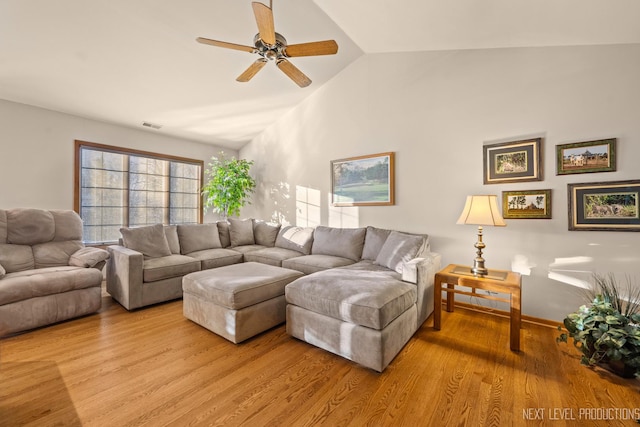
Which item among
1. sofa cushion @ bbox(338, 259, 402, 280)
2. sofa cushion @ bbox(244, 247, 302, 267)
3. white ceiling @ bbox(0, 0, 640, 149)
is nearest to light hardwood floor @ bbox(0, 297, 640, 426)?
sofa cushion @ bbox(338, 259, 402, 280)

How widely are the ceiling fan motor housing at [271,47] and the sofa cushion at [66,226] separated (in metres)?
3.11

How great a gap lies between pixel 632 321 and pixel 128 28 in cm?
491

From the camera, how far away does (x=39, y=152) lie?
3549 mm

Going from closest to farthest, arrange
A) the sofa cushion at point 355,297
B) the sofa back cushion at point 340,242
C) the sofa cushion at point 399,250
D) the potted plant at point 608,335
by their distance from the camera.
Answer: the potted plant at point 608,335 < the sofa cushion at point 355,297 < the sofa cushion at point 399,250 < the sofa back cushion at point 340,242

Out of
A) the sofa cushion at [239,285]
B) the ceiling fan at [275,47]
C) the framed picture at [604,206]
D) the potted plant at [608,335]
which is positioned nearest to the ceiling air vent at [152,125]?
the ceiling fan at [275,47]

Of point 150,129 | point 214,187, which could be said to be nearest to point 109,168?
point 150,129

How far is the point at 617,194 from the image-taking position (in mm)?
2309

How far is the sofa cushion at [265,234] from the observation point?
182 inches

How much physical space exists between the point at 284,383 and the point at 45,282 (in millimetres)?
2523

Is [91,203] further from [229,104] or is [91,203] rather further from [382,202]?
[382,202]

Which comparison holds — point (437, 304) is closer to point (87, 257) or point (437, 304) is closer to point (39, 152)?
point (87, 257)

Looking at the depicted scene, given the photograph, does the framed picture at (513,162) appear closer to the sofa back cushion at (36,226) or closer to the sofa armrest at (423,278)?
the sofa armrest at (423,278)

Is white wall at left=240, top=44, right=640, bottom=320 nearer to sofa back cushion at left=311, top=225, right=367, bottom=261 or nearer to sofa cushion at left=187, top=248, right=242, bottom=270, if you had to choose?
sofa back cushion at left=311, top=225, right=367, bottom=261

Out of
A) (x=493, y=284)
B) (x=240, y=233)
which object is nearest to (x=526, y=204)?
(x=493, y=284)
